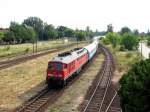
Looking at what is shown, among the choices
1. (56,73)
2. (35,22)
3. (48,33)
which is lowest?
(56,73)

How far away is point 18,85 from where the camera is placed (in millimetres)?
30109

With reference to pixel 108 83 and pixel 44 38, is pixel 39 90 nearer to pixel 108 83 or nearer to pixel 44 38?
pixel 108 83

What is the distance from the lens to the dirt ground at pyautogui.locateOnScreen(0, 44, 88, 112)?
2381 centimetres

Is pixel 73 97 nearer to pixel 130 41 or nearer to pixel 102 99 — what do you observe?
pixel 102 99

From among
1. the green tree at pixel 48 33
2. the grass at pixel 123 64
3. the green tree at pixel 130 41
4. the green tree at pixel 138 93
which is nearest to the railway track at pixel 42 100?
the green tree at pixel 138 93

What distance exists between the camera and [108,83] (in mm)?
31625

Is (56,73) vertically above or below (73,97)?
above

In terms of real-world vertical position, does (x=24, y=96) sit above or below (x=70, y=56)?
below

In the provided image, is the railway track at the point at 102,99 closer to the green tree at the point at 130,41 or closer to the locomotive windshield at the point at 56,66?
the locomotive windshield at the point at 56,66

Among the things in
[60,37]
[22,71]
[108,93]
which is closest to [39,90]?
[108,93]

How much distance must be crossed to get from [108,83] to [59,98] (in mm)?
8147

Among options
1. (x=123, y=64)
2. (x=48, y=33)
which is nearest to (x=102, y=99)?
(x=123, y=64)

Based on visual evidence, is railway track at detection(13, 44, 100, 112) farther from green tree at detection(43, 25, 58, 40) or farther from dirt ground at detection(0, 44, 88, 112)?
green tree at detection(43, 25, 58, 40)

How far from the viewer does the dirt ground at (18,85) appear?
23812 millimetres
